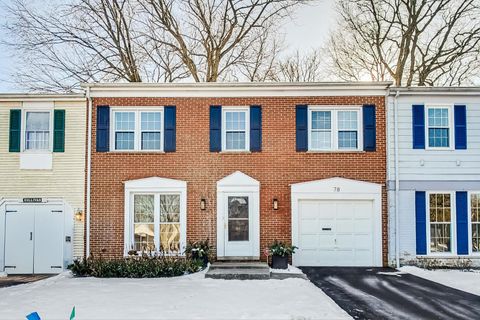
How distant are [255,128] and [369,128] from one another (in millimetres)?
3842

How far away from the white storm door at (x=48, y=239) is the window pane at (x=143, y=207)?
2457 millimetres

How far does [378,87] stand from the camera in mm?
15148

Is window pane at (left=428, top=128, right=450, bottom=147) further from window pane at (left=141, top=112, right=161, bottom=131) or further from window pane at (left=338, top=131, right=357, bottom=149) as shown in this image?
window pane at (left=141, top=112, right=161, bottom=131)

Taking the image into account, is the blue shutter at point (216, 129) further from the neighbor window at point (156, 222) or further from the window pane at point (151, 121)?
the neighbor window at point (156, 222)

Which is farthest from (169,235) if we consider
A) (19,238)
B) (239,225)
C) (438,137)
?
(438,137)

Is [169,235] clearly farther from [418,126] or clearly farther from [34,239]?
[418,126]

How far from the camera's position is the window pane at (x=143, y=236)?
14977 millimetres

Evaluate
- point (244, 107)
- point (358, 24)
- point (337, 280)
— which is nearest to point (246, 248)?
point (337, 280)

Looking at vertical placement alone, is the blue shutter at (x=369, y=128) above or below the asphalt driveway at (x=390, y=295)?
above

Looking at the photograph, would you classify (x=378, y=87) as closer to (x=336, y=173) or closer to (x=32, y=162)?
(x=336, y=173)

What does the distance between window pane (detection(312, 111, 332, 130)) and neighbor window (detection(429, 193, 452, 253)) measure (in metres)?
4.18

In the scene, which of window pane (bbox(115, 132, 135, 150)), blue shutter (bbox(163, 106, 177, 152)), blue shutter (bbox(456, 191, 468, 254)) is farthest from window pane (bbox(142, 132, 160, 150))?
blue shutter (bbox(456, 191, 468, 254))

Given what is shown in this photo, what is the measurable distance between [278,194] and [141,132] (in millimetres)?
5086

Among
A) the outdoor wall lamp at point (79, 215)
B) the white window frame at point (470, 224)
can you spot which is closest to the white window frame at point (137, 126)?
the outdoor wall lamp at point (79, 215)
